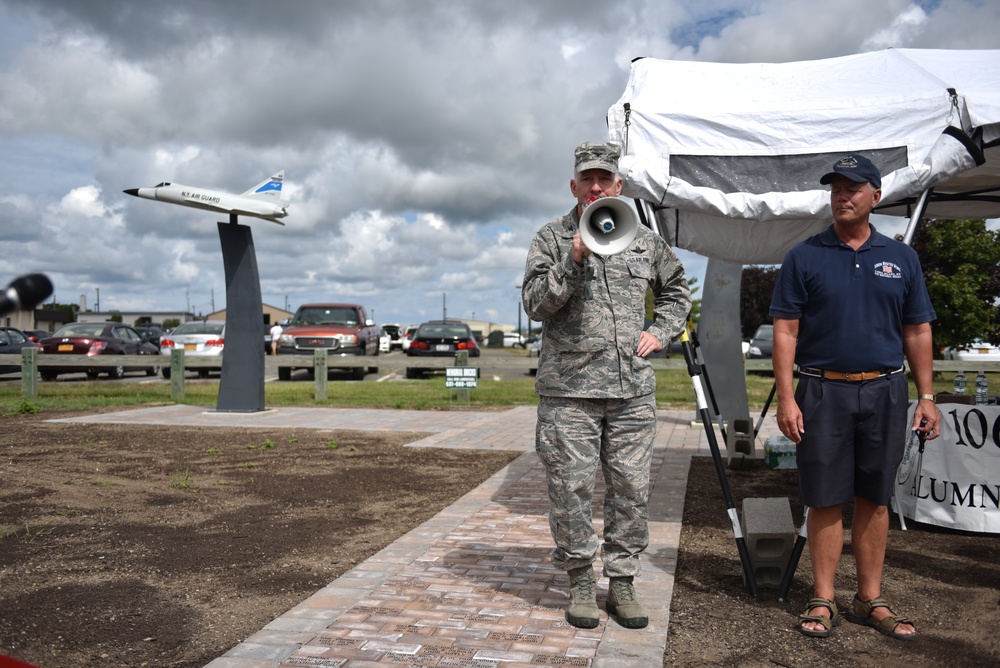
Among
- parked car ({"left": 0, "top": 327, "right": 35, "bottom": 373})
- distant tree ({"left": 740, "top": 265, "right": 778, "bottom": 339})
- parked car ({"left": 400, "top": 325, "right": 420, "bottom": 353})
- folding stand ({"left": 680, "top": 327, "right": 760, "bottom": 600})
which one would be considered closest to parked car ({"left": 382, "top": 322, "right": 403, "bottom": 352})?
parked car ({"left": 400, "top": 325, "right": 420, "bottom": 353})

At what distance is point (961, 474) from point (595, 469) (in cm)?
305

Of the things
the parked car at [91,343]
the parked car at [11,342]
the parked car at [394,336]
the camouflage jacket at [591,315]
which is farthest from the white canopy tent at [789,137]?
the parked car at [394,336]

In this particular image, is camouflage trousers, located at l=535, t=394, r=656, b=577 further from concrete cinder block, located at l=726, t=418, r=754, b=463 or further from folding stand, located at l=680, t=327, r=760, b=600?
concrete cinder block, located at l=726, t=418, r=754, b=463

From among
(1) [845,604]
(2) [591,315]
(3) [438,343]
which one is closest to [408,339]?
(3) [438,343]

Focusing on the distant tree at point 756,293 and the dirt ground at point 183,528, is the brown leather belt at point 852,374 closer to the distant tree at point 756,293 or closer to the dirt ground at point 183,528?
the dirt ground at point 183,528

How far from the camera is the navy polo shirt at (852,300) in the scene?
3.84 meters

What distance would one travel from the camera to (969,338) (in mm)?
20281

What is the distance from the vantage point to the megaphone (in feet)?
11.9

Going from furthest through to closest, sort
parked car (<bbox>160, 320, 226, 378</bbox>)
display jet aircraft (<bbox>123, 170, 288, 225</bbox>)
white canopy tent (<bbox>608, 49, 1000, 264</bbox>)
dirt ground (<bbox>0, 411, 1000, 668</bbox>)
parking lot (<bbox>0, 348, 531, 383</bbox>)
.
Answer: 1. parked car (<bbox>160, 320, 226, 378</bbox>)
2. parking lot (<bbox>0, 348, 531, 383</bbox>)
3. display jet aircraft (<bbox>123, 170, 288, 225</bbox>)
4. white canopy tent (<bbox>608, 49, 1000, 264</bbox>)
5. dirt ground (<bbox>0, 411, 1000, 668</bbox>)

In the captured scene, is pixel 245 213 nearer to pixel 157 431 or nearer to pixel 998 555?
pixel 157 431

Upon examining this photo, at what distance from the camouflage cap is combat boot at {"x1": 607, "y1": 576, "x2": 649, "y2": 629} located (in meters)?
1.84

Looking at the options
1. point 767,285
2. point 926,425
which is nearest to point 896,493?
point 926,425

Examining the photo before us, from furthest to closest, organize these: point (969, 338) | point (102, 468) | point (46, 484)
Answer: point (969, 338) → point (102, 468) → point (46, 484)

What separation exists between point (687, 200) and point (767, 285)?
4826 centimetres
